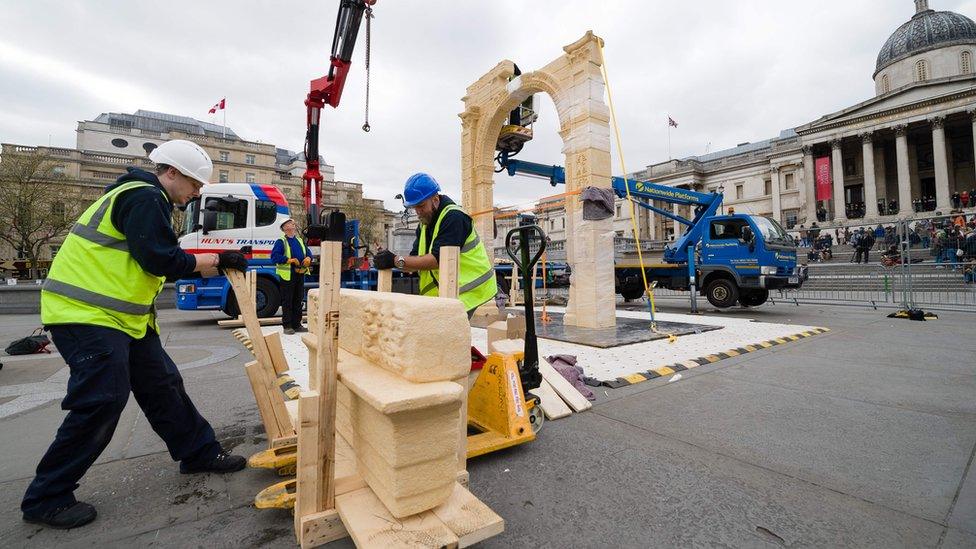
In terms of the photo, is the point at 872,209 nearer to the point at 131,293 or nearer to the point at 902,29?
the point at 902,29

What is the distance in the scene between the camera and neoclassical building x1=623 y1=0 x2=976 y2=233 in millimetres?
36031

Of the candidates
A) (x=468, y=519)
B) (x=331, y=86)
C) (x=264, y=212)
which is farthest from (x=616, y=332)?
(x=331, y=86)

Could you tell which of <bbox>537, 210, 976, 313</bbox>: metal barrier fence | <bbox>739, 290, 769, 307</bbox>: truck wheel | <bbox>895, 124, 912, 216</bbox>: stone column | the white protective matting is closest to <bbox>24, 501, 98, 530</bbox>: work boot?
the white protective matting

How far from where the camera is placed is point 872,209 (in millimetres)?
38188

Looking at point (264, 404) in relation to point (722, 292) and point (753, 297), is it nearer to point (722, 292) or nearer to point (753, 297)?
point (722, 292)

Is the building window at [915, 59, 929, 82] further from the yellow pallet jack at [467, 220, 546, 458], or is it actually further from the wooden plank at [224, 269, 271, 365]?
the wooden plank at [224, 269, 271, 365]

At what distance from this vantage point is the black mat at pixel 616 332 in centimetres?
618

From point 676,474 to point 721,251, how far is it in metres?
9.97

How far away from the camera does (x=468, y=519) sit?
1653mm

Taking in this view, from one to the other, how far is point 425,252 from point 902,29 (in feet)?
210

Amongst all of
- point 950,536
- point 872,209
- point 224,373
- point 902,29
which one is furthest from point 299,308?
point 902,29

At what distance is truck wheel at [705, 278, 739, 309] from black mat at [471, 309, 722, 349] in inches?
138

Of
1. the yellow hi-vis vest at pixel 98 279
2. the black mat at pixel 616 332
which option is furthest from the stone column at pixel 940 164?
the yellow hi-vis vest at pixel 98 279

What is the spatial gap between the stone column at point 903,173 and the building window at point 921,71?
22.4ft
